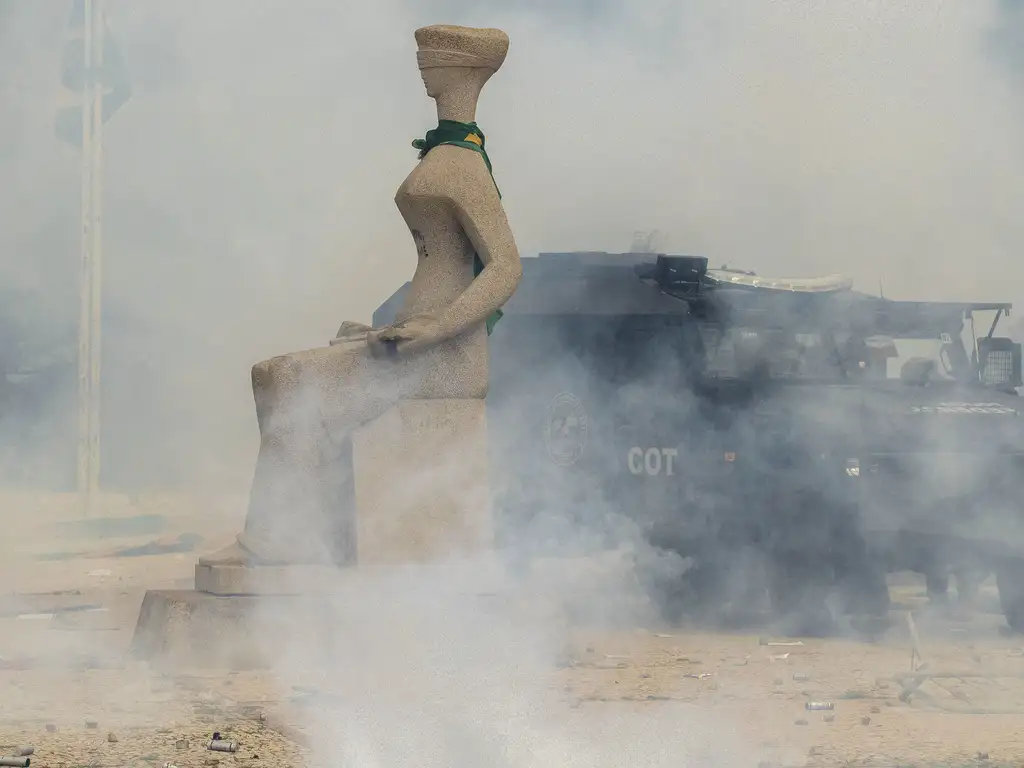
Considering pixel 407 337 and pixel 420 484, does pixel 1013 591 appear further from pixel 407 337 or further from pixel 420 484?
pixel 407 337

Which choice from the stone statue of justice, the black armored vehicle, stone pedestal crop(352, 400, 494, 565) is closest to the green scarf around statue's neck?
the stone statue of justice

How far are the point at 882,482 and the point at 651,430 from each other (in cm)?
150

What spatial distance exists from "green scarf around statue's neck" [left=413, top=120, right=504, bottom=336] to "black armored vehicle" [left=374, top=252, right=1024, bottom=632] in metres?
2.32

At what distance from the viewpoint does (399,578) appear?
25.7 ft

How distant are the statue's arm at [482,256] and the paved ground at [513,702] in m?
1.22

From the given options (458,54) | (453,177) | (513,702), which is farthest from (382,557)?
(458,54)

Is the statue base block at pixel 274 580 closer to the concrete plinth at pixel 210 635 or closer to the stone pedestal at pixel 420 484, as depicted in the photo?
the concrete plinth at pixel 210 635

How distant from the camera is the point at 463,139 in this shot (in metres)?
8.08

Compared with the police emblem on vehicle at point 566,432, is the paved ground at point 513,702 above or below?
below

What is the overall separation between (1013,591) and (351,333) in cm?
417

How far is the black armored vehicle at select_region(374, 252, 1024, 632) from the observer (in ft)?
36.1

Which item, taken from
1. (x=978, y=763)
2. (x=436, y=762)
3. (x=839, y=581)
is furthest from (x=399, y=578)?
(x=839, y=581)

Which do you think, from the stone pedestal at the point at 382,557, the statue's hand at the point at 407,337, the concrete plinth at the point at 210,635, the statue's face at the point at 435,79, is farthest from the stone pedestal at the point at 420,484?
the statue's face at the point at 435,79

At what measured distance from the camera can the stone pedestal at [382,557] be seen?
7812 mm
